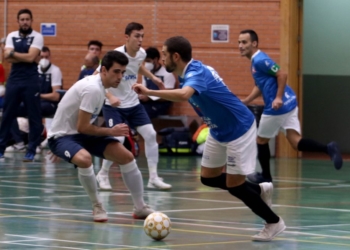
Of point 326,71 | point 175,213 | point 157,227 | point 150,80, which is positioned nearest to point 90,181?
point 175,213

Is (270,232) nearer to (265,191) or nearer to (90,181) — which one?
(265,191)

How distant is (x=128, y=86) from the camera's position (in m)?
12.7

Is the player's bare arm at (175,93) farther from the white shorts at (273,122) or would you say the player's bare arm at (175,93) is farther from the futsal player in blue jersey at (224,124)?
the white shorts at (273,122)

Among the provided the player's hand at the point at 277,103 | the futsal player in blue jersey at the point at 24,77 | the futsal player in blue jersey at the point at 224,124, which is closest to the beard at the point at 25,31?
the futsal player in blue jersey at the point at 24,77

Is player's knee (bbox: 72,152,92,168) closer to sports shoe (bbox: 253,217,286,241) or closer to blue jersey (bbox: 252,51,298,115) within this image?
sports shoe (bbox: 253,217,286,241)

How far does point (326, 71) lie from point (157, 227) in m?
15.0

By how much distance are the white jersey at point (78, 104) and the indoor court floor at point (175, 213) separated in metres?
0.89

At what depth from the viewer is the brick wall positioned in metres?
20.2

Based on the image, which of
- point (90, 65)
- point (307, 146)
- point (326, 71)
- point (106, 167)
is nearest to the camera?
point (106, 167)

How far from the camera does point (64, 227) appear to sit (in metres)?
8.82

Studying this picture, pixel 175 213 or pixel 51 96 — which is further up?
pixel 51 96

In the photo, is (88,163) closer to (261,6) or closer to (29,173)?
(29,173)

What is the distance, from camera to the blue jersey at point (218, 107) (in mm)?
8336

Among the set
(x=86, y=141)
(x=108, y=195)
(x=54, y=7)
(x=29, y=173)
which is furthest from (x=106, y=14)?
(x=86, y=141)
